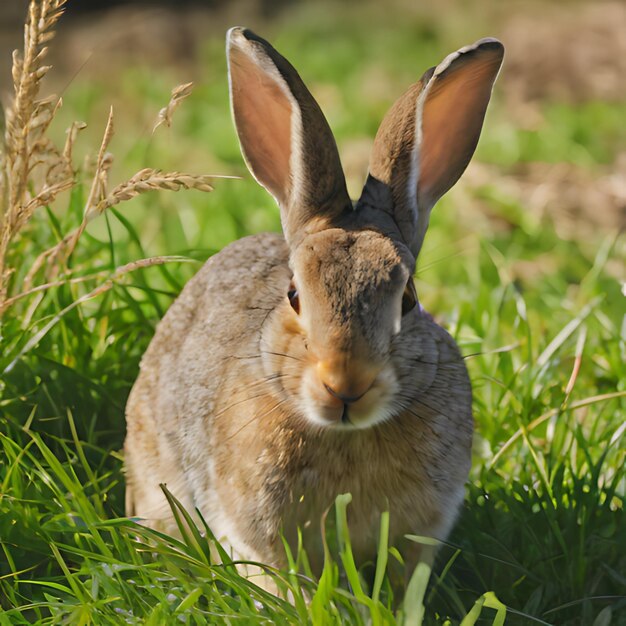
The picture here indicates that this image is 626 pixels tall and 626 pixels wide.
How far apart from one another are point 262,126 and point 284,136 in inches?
3.0

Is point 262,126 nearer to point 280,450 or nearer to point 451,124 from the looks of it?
point 451,124

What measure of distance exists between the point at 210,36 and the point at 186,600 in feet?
24.9

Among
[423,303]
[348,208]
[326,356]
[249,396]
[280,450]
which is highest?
[348,208]

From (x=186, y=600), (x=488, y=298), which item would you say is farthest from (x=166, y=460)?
(x=488, y=298)

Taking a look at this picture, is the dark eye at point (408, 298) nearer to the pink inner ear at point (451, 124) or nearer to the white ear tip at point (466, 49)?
the pink inner ear at point (451, 124)

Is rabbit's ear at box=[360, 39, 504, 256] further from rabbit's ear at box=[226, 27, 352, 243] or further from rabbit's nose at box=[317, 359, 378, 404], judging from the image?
rabbit's nose at box=[317, 359, 378, 404]

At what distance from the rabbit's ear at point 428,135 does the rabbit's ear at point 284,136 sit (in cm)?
13

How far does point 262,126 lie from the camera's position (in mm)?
3197

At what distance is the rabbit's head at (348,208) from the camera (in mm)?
2598

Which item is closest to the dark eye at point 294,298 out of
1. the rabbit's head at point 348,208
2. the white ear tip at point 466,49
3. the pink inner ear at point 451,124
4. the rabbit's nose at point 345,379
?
the rabbit's head at point 348,208

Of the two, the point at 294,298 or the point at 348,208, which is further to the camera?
the point at 348,208

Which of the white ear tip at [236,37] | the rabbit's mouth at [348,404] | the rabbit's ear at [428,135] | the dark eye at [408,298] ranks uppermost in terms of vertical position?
the white ear tip at [236,37]

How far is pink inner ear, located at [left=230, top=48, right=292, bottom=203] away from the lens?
3.14 metres

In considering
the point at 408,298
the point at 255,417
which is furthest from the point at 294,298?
the point at 255,417
